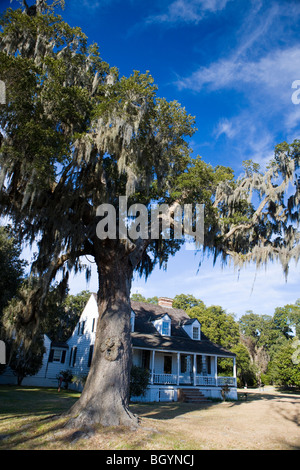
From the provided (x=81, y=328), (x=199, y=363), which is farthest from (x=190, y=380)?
(x=81, y=328)

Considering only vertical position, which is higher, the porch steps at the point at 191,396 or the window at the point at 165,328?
the window at the point at 165,328

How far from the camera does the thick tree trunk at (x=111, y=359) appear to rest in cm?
674

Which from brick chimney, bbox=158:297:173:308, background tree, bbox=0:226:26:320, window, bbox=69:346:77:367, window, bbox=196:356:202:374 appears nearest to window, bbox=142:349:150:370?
window, bbox=196:356:202:374

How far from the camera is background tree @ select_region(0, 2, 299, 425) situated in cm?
734

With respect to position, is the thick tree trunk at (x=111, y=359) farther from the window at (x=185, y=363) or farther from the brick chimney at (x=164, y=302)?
the brick chimney at (x=164, y=302)

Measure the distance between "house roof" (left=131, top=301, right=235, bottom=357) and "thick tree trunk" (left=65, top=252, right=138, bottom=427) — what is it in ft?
34.4

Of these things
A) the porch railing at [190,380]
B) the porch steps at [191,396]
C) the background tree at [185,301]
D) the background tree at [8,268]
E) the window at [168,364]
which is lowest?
the porch steps at [191,396]

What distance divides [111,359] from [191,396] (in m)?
13.0

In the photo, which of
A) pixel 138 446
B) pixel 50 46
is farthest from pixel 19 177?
pixel 138 446

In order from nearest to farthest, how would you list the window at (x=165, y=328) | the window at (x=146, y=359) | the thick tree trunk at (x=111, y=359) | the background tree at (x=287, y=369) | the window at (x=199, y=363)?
1. the thick tree trunk at (x=111, y=359)
2. the window at (x=146, y=359)
3. the window at (x=165, y=328)
4. the window at (x=199, y=363)
5. the background tree at (x=287, y=369)

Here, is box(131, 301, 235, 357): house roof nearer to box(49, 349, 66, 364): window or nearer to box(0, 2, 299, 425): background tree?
box(49, 349, 66, 364): window

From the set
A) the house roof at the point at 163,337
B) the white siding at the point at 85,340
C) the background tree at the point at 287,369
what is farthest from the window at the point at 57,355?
the background tree at the point at 287,369

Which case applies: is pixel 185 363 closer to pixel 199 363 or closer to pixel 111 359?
pixel 199 363
